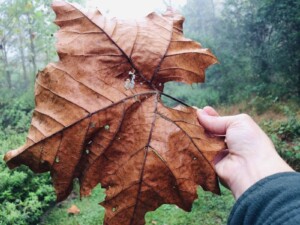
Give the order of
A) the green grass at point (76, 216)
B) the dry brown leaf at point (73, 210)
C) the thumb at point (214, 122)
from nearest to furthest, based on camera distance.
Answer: the thumb at point (214, 122) → the green grass at point (76, 216) → the dry brown leaf at point (73, 210)

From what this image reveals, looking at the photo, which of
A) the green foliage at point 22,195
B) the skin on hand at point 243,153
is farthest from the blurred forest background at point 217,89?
the skin on hand at point 243,153

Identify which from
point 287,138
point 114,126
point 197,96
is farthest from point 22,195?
point 197,96

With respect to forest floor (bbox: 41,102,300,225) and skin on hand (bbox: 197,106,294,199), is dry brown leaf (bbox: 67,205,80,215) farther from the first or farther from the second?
skin on hand (bbox: 197,106,294,199)

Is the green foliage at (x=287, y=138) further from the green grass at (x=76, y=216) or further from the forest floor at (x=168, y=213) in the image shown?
the green grass at (x=76, y=216)

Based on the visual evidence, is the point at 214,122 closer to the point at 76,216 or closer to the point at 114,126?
the point at 114,126

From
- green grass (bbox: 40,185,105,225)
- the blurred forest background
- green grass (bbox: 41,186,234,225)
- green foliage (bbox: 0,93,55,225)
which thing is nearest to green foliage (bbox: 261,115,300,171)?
the blurred forest background
